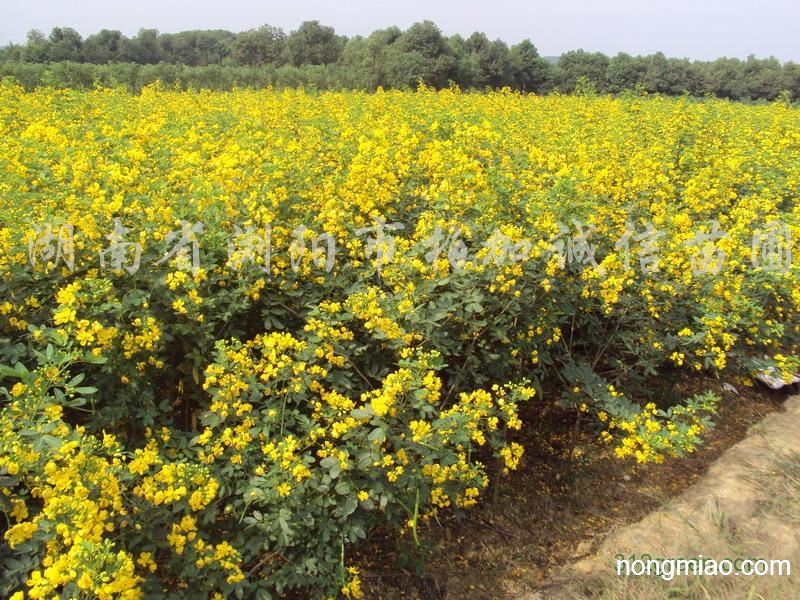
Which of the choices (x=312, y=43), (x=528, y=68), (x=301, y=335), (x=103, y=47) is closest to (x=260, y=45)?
(x=312, y=43)

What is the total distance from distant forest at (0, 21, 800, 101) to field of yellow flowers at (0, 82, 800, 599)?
6.38 metres

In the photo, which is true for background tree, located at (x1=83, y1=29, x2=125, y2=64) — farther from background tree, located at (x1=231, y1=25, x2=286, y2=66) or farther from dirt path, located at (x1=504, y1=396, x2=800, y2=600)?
dirt path, located at (x1=504, y1=396, x2=800, y2=600)

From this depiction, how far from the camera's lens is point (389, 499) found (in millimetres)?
2018

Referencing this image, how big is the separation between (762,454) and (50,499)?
10.9 feet

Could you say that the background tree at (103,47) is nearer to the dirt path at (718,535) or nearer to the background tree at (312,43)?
the background tree at (312,43)

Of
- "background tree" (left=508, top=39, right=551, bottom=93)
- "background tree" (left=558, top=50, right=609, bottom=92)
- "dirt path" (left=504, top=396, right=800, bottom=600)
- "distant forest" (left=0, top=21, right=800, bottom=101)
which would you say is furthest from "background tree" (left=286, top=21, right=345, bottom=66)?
"dirt path" (left=504, top=396, right=800, bottom=600)

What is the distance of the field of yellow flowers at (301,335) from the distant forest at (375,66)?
6.38 metres

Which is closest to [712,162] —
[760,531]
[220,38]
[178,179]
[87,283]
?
[760,531]

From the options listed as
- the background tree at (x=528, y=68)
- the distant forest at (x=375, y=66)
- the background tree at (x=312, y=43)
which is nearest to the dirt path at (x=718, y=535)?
the distant forest at (x=375, y=66)

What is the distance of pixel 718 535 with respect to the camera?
2.49 meters

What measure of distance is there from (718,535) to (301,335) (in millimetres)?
1919

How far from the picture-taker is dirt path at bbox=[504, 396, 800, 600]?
2160mm

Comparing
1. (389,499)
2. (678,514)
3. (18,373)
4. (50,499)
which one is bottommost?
(678,514)

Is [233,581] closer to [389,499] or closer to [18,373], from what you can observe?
[389,499]
